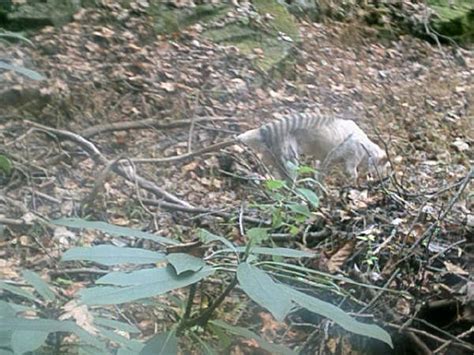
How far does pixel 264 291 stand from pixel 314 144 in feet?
11.7

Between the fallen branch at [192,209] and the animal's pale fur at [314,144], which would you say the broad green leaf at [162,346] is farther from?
the animal's pale fur at [314,144]

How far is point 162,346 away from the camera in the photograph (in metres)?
1.04

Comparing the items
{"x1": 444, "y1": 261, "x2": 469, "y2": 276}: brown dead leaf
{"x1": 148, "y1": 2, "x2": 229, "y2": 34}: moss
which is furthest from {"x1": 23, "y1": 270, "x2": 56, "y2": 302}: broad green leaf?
{"x1": 148, "y1": 2, "x2": 229, "y2": 34}: moss

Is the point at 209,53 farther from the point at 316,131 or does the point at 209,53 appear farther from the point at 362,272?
the point at 362,272

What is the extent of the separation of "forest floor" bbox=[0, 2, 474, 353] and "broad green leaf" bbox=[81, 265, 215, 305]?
1201 mm

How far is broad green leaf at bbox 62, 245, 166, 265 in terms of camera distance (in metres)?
1.04

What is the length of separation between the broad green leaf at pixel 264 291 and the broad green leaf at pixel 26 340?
0.28m

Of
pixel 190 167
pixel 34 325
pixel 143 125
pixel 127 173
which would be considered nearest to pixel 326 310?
pixel 34 325

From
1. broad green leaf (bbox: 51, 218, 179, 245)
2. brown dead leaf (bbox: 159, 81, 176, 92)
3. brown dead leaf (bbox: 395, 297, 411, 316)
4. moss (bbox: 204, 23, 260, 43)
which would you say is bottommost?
brown dead leaf (bbox: 159, 81, 176, 92)

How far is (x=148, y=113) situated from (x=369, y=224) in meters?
2.22

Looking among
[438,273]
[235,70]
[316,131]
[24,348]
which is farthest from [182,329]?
[235,70]

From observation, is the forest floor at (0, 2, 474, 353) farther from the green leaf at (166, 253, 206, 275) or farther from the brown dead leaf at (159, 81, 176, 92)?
the green leaf at (166, 253, 206, 275)

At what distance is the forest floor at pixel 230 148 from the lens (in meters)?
2.53

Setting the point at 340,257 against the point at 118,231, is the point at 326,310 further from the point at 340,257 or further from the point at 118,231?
the point at 340,257
